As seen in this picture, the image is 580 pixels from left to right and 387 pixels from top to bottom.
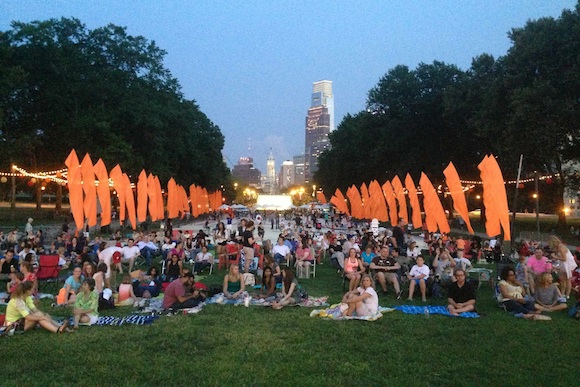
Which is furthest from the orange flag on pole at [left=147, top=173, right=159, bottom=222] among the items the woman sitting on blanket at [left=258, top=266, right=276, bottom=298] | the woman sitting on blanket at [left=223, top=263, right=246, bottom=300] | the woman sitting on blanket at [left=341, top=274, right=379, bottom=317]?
the woman sitting on blanket at [left=341, top=274, right=379, bottom=317]

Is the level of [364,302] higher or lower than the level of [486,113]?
lower

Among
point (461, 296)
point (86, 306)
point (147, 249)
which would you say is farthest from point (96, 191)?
point (461, 296)

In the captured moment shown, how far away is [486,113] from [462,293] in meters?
25.2

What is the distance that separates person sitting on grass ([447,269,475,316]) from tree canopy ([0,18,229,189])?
26822 millimetres

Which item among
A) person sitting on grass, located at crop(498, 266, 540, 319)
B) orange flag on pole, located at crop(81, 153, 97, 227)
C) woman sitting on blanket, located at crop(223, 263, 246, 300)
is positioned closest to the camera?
person sitting on grass, located at crop(498, 266, 540, 319)

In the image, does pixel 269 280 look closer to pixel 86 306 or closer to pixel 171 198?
pixel 86 306

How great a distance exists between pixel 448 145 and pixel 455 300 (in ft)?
121

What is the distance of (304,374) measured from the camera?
6062 mm

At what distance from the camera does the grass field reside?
5.94 meters

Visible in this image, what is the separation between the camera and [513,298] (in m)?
9.78

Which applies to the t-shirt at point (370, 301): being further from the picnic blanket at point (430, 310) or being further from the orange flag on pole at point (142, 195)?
the orange flag on pole at point (142, 195)

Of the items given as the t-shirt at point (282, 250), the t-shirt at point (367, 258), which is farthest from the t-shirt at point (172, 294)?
the t-shirt at point (282, 250)

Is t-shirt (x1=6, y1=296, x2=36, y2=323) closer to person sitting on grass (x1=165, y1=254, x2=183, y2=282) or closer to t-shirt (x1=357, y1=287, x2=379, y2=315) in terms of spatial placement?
person sitting on grass (x1=165, y1=254, x2=183, y2=282)

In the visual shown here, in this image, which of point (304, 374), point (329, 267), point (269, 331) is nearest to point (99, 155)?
point (329, 267)
